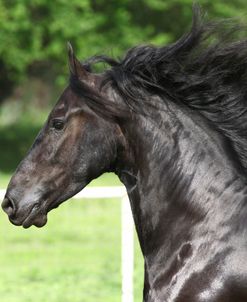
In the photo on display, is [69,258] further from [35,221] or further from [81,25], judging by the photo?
[81,25]

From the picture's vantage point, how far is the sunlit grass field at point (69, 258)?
7.84 meters

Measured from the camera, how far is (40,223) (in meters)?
4.16

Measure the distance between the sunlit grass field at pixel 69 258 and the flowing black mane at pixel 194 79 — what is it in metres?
3.60

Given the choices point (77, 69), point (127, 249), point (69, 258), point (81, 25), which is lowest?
point (81, 25)

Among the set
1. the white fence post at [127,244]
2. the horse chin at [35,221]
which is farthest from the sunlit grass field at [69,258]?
the horse chin at [35,221]

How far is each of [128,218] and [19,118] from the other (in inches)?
1196

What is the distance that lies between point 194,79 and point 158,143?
0.37 meters

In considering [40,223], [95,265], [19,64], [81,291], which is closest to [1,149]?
[19,64]

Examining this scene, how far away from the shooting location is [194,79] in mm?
4137

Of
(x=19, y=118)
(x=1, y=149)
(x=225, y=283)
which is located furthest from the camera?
(x=19, y=118)

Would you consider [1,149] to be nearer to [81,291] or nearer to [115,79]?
[81,291]

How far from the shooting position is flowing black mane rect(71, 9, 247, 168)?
13.4 feet

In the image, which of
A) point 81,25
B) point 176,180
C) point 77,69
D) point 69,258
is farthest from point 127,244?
point 81,25

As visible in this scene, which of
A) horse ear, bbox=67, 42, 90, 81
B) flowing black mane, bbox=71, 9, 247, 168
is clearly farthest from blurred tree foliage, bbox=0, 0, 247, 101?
horse ear, bbox=67, 42, 90, 81
